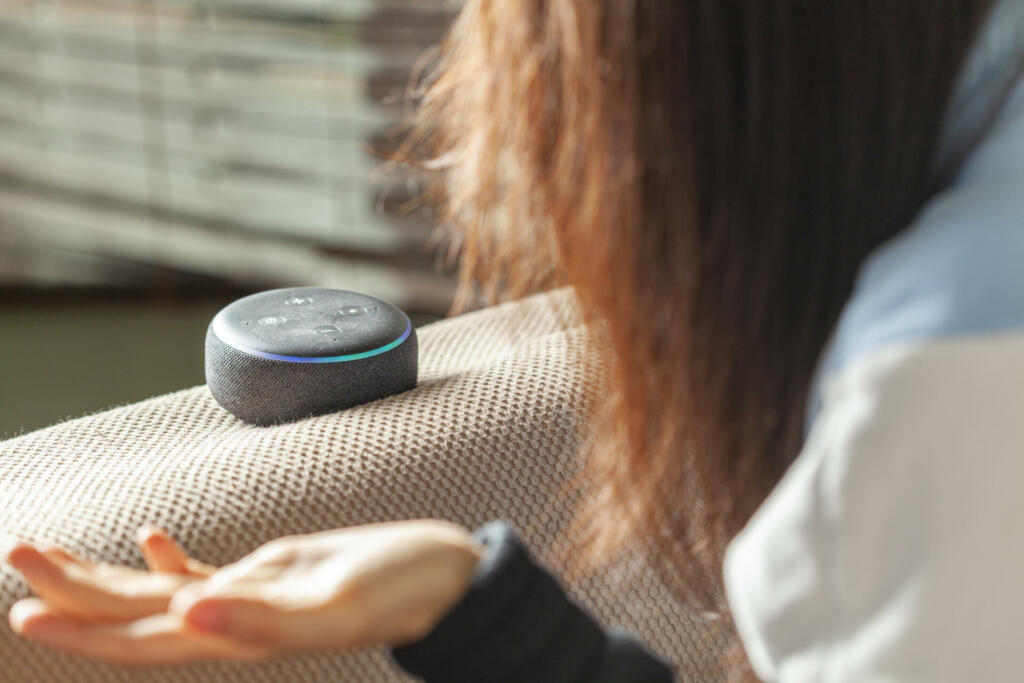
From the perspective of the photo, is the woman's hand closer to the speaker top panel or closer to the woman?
the woman

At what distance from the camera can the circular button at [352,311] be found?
0.72 metres

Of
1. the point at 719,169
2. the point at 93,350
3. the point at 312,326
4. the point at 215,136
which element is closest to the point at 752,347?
the point at 719,169

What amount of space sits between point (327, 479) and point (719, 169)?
10.4 inches

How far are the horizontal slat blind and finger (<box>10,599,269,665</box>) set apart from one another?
172 cm

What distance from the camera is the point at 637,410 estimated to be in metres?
0.50

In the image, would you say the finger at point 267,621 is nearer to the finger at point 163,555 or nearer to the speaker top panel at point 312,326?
the finger at point 163,555

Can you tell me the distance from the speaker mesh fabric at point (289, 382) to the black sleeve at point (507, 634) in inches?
7.3

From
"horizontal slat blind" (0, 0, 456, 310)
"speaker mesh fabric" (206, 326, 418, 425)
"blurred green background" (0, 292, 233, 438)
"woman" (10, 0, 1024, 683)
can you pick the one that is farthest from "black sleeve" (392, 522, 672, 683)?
"horizontal slat blind" (0, 0, 456, 310)

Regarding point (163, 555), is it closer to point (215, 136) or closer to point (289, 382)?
point (289, 382)

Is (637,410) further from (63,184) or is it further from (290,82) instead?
(63,184)

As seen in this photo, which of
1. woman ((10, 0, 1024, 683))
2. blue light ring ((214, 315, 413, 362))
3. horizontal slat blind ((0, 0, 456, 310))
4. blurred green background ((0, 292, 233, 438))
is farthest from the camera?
horizontal slat blind ((0, 0, 456, 310))

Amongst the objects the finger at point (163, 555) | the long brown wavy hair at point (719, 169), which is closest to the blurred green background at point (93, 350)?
the finger at point (163, 555)

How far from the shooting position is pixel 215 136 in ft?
7.77

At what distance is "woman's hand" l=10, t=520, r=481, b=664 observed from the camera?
0.45 meters
